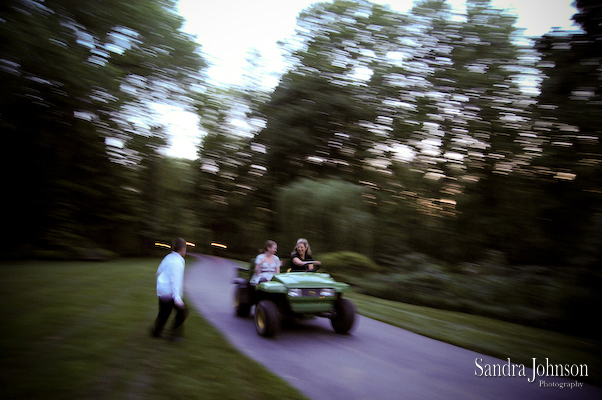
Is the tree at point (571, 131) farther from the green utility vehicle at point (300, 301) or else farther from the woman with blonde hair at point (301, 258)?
the woman with blonde hair at point (301, 258)

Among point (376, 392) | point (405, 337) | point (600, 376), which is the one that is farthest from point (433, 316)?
point (376, 392)

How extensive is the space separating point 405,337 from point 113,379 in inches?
208

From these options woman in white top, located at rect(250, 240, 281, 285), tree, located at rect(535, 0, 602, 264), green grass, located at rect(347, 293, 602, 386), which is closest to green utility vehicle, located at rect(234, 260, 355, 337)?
woman in white top, located at rect(250, 240, 281, 285)

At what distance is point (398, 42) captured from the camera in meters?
21.9

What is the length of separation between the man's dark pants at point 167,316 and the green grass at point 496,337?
16.1 ft

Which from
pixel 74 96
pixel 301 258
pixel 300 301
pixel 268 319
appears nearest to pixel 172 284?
pixel 268 319

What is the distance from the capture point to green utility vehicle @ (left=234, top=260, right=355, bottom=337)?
669cm

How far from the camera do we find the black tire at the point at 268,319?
21.7 ft

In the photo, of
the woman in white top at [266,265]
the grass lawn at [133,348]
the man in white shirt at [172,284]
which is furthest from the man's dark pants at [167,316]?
the woman in white top at [266,265]

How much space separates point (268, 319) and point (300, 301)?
0.62 m

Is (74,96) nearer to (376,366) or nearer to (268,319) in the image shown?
(268,319)

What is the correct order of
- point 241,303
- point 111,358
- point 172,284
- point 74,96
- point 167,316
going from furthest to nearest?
point 74,96, point 241,303, point 167,316, point 172,284, point 111,358

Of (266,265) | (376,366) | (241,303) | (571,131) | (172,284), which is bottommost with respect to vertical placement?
(376,366)

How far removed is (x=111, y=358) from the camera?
5.09m
